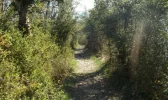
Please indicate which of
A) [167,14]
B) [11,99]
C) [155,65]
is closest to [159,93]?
[155,65]

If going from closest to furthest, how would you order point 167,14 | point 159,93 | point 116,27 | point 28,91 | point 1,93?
point 1,93, point 28,91, point 159,93, point 167,14, point 116,27

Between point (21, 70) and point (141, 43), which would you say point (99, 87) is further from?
point (21, 70)

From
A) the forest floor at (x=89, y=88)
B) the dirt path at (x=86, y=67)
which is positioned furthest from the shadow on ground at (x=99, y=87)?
the dirt path at (x=86, y=67)

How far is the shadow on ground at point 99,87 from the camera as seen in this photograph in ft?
41.3

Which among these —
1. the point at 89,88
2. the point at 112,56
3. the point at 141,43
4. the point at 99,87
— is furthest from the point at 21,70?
the point at 112,56

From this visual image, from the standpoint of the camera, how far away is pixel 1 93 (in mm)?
5930

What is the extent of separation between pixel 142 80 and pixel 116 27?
5989mm

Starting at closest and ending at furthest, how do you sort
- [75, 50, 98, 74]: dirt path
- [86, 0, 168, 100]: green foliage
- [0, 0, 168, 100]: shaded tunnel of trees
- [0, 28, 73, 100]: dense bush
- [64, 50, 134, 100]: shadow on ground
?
[0, 28, 73, 100]: dense bush, [0, 0, 168, 100]: shaded tunnel of trees, [86, 0, 168, 100]: green foliage, [64, 50, 134, 100]: shadow on ground, [75, 50, 98, 74]: dirt path

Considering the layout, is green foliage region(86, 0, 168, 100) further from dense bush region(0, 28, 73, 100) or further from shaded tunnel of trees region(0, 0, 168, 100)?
dense bush region(0, 28, 73, 100)

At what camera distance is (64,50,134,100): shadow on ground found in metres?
12.6

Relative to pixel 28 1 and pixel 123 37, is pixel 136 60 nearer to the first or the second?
pixel 123 37

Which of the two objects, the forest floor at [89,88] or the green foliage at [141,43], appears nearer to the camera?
the green foliage at [141,43]

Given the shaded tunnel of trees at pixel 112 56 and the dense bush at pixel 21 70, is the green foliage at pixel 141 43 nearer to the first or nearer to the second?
the shaded tunnel of trees at pixel 112 56

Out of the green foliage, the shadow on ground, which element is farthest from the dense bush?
the green foliage
